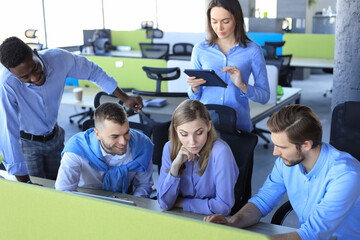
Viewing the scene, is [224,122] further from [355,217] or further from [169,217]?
[169,217]

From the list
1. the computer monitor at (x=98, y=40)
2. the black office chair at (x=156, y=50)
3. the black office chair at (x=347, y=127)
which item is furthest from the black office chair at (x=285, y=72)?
the black office chair at (x=347, y=127)

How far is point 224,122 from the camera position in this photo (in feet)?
7.54

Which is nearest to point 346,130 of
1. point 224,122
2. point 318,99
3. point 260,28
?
point 224,122

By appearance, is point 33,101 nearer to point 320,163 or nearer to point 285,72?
point 320,163

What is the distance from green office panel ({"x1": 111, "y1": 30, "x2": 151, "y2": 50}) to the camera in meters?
8.94

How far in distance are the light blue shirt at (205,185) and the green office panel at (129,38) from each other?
717 centimetres

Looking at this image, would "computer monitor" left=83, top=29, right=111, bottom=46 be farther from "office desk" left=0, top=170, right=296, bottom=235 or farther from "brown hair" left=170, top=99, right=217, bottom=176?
"brown hair" left=170, top=99, right=217, bottom=176

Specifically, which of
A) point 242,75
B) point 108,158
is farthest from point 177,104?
point 108,158

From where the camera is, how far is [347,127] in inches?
88.0

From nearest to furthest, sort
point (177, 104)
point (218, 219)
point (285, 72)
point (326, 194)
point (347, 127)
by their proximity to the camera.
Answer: point (326, 194) → point (218, 219) → point (347, 127) → point (177, 104) → point (285, 72)

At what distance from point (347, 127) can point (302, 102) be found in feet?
15.0

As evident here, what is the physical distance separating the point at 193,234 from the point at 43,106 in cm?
164

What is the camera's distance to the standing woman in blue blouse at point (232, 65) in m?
2.45

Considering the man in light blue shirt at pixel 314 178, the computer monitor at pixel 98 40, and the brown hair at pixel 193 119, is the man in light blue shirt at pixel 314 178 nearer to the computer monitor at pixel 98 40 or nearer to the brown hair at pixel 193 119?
the brown hair at pixel 193 119
